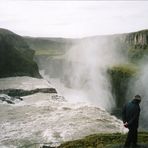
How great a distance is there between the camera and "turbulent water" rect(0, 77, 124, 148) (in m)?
31.3

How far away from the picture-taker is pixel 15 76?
86.1 meters

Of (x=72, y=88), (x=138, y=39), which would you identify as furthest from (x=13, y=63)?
(x=138, y=39)

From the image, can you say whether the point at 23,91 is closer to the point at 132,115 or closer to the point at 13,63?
the point at 13,63

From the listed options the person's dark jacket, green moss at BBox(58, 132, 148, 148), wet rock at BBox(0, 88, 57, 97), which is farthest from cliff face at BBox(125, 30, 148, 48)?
the person's dark jacket

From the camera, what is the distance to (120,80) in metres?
79.1

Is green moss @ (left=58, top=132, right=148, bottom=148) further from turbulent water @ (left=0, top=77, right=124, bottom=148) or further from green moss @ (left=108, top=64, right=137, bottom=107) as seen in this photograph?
green moss @ (left=108, top=64, right=137, bottom=107)

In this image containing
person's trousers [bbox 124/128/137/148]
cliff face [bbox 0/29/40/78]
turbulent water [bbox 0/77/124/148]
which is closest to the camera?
person's trousers [bbox 124/128/137/148]

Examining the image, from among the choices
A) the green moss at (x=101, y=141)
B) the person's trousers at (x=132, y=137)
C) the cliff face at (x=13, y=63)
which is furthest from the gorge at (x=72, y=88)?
the person's trousers at (x=132, y=137)

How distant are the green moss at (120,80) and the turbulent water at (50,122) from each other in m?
28.5

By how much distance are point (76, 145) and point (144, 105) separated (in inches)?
1462

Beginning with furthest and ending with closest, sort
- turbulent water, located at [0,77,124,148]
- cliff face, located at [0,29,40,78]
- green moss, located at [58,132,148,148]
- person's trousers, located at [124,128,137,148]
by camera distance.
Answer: cliff face, located at [0,29,40,78]
turbulent water, located at [0,77,124,148]
green moss, located at [58,132,148,148]
person's trousers, located at [124,128,137,148]

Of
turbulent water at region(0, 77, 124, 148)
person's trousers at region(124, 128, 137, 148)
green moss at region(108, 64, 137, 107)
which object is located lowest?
green moss at region(108, 64, 137, 107)

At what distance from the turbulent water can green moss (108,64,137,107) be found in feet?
93.5

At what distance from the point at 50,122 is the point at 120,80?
1743 inches
